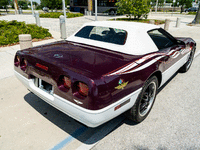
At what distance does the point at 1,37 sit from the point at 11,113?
243 inches

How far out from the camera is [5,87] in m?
4.14

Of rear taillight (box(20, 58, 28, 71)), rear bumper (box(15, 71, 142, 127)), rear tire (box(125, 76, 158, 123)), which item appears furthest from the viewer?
rear taillight (box(20, 58, 28, 71))

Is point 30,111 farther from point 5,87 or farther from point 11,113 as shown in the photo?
point 5,87

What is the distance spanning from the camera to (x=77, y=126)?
2.89 metres

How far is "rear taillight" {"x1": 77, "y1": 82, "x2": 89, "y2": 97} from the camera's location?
6.80 ft

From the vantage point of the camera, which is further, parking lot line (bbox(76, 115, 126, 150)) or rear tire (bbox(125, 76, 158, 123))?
rear tire (bbox(125, 76, 158, 123))

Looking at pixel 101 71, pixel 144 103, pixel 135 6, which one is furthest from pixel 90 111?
pixel 135 6

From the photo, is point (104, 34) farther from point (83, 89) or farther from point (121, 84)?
point (83, 89)

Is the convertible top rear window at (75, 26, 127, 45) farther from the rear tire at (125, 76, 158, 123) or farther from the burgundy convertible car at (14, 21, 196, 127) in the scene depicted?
the rear tire at (125, 76, 158, 123)

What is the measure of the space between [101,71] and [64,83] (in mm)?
540

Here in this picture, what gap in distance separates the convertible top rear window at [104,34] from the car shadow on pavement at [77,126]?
1.42 metres

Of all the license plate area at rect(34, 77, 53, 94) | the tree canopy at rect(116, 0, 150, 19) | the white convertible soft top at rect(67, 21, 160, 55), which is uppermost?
the tree canopy at rect(116, 0, 150, 19)

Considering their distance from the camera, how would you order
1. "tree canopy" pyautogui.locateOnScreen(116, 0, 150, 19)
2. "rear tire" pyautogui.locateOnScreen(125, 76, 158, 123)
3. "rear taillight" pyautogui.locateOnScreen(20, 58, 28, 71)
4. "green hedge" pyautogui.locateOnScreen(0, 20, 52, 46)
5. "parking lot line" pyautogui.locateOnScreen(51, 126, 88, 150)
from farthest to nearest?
"tree canopy" pyautogui.locateOnScreen(116, 0, 150, 19), "green hedge" pyautogui.locateOnScreen(0, 20, 52, 46), "rear taillight" pyautogui.locateOnScreen(20, 58, 28, 71), "rear tire" pyautogui.locateOnScreen(125, 76, 158, 123), "parking lot line" pyautogui.locateOnScreen(51, 126, 88, 150)

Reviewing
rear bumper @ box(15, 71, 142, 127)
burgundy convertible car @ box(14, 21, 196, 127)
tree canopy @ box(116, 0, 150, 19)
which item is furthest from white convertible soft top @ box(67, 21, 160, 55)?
tree canopy @ box(116, 0, 150, 19)
